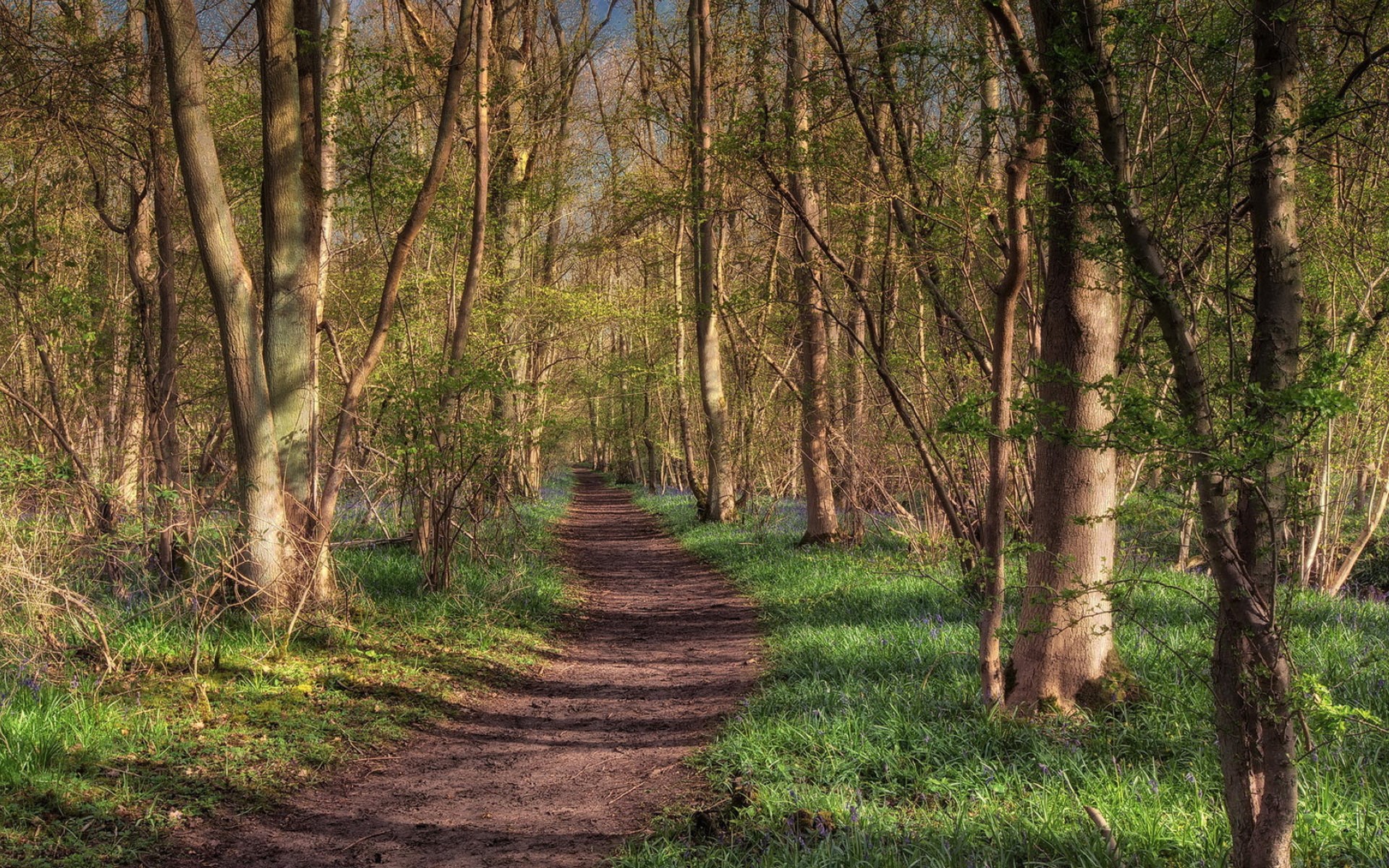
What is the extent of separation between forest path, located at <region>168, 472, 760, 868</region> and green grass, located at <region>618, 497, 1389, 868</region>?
41 centimetres

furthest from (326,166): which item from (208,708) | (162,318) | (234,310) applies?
(208,708)

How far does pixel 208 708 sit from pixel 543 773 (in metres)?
2.10

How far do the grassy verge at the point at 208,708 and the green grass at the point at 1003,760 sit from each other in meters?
2.31

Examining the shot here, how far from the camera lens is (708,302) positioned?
1515cm

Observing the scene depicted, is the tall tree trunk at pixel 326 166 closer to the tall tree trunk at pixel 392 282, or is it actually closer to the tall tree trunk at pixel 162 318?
the tall tree trunk at pixel 392 282

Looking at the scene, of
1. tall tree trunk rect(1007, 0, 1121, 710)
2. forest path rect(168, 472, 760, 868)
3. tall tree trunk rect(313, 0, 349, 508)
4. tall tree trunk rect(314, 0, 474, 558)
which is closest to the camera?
forest path rect(168, 472, 760, 868)

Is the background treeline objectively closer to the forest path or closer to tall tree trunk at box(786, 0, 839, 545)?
tall tree trunk at box(786, 0, 839, 545)

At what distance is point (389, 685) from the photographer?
653cm

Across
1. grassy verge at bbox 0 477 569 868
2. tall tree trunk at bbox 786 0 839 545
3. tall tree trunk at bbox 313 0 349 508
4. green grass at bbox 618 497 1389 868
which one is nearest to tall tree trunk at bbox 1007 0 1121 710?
green grass at bbox 618 497 1389 868

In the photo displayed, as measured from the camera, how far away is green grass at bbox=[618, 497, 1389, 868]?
3.32 m

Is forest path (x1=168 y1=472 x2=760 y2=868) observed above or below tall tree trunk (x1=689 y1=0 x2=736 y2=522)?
below

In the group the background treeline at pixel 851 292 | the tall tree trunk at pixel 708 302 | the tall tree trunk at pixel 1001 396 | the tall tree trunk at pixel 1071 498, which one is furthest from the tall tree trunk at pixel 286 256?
the tall tree trunk at pixel 708 302

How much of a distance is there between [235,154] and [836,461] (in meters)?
9.72

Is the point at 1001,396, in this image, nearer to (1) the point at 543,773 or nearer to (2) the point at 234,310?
(1) the point at 543,773
